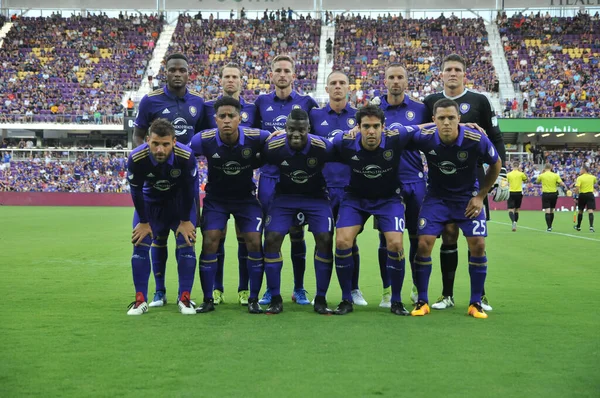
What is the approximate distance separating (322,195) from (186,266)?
1.61 meters

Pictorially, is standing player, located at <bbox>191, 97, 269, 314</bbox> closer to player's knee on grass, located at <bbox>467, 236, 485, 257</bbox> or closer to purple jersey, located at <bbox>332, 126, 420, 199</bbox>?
purple jersey, located at <bbox>332, 126, 420, 199</bbox>

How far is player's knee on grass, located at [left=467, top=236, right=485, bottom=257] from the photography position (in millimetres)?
7478

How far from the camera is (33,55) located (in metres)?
49.7

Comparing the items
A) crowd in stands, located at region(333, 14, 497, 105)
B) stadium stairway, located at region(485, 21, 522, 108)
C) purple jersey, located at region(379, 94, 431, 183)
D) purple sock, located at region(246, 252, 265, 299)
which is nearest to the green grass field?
purple sock, located at region(246, 252, 265, 299)

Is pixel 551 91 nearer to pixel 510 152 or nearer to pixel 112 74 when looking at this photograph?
pixel 510 152

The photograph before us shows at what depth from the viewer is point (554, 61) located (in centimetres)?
4681

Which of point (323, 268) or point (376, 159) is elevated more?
point (376, 159)

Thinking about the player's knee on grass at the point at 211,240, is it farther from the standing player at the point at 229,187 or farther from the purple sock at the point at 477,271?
the purple sock at the point at 477,271

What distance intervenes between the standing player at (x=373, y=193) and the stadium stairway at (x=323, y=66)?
3547cm

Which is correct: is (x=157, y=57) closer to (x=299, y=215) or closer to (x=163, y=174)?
(x=163, y=174)

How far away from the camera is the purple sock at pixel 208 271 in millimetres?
7516

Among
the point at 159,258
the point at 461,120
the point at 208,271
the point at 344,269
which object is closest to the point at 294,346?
the point at 344,269

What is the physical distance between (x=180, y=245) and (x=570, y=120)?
37.4 meters

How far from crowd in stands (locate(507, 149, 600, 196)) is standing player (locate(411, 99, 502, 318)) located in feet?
111
